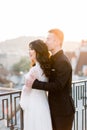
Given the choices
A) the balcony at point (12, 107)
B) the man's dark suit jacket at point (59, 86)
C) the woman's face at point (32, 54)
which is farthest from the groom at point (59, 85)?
the balcony at point (12, 107)

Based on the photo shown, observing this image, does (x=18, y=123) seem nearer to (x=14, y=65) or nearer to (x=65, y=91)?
(x=65, y=91)

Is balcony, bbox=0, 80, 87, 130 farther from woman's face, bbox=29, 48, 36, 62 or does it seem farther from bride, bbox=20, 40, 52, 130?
woman's face, bbox=29, 48, 36, 62

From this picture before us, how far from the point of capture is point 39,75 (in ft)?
7.39

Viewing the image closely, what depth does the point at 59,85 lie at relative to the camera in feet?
7.05

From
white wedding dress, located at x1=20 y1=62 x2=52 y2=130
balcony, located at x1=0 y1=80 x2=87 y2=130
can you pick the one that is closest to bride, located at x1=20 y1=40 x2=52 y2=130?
white wedding dress, located at x1=20 y1=62 x2=52 y2=130

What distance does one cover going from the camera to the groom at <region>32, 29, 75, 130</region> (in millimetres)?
2160

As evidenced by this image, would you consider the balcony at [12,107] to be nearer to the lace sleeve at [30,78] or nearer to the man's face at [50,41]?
the lace sleeve at [30,78]

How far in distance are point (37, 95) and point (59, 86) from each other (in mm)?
224

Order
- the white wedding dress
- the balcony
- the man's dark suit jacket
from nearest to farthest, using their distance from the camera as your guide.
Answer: the man's dark suit jacket
the white wedding dress
the balcony

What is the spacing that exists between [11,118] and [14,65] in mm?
21953

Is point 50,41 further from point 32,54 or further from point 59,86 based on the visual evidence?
point 59,86

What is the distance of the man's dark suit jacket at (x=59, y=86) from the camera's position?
2.15 metres

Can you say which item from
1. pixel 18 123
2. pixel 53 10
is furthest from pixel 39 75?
pixel 53 10

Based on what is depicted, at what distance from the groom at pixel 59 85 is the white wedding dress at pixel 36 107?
0.05 metres
